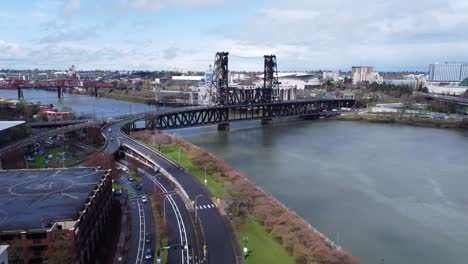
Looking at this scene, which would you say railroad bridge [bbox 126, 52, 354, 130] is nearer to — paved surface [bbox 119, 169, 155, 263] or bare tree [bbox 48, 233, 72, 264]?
paved surface [bbox 119, 169, 155, 263]

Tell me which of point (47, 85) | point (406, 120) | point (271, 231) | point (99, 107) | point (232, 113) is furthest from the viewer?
point (47, 85)

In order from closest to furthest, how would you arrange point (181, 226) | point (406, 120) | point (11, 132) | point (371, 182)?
point (181, 226) < point (371, 182) < point (11, 132) < point (406, 120)

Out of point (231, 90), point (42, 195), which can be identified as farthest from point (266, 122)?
point (42, 195)

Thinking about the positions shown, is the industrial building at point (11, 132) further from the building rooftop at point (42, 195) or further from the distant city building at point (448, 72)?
the distant city building at point (448, 72)

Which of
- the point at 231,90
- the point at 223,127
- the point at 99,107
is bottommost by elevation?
the point at 223,127

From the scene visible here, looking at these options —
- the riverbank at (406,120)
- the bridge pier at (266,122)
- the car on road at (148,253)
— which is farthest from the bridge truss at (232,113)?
the car on road at (148,253)

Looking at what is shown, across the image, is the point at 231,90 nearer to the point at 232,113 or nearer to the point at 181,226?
the point at 232,113
